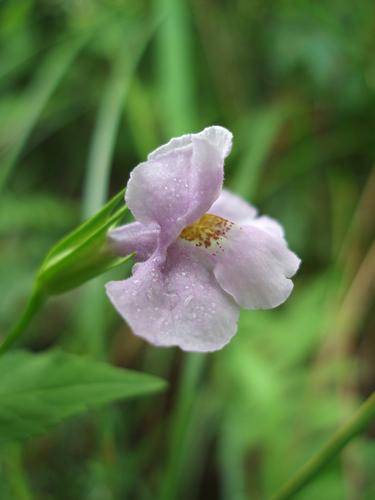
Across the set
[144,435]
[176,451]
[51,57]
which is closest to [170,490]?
[176,451]

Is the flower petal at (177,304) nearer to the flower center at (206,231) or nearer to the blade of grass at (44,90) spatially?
the flower center at (206,231)

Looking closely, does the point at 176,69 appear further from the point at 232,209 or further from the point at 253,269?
the point at 253,269

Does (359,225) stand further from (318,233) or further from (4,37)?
(4,37)

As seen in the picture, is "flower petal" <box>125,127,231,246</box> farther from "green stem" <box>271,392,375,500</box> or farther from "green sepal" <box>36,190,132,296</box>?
"green stem" <box>271,392,375,500</box>

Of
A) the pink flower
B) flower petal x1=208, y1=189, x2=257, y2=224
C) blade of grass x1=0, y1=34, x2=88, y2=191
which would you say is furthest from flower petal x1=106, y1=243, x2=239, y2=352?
blade of grass x1=0, y1=34, x2=88, y2=191

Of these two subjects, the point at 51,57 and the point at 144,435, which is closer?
the point at 144,435

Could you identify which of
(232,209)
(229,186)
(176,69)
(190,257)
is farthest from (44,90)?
(190,257)
